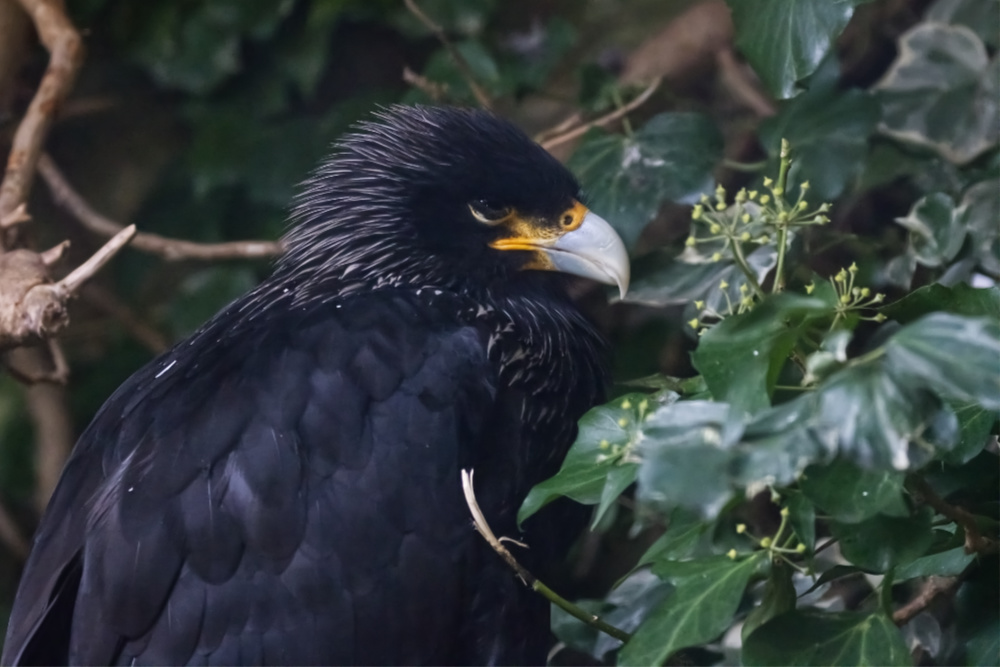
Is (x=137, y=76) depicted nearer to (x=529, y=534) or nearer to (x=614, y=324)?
(x=614, y=324)

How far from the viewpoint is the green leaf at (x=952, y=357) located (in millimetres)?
742

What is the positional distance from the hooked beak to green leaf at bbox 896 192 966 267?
0.46m

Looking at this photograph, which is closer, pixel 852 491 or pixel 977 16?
pixel 852 491

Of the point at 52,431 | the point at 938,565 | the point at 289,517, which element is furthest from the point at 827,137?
the point at 52,431

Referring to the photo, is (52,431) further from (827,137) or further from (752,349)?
(752,349)

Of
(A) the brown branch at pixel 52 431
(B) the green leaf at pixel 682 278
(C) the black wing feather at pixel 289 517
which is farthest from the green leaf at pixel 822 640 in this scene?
(A) the brown branch at pixel 52 431

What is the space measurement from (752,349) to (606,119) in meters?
1.11

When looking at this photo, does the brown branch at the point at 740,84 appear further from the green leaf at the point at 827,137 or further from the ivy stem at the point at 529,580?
the ivy stem at the point at 529,580

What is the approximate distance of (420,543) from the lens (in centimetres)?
139

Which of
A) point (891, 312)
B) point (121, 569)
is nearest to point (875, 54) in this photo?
point (891, 312)

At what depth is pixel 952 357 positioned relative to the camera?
0.75 meters

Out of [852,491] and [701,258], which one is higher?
[852,491]

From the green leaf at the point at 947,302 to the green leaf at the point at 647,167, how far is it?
2.41 ft

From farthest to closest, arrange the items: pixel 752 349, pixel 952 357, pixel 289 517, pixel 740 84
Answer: pixel 740 84 → pixel 289 517 → pixel 752 349 → pixel 952 357
